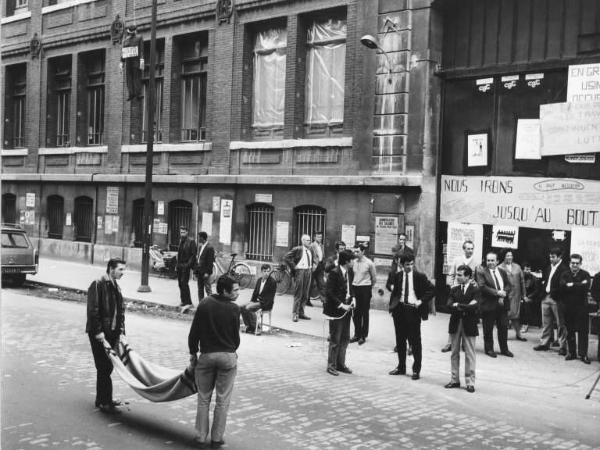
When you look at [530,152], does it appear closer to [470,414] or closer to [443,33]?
[443,33]

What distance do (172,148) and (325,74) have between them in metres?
6.24

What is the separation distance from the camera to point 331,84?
18.7m

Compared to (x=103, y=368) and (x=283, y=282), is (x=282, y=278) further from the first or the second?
(x=103, y=368)

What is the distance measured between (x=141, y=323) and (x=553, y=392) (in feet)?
26.5

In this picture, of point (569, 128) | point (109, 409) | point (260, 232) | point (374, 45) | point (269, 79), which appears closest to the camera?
point (109, 409)

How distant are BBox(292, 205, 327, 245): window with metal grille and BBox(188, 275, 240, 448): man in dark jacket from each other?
11.8 meters

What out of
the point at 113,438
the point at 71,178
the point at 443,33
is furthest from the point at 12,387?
the point at 71,178

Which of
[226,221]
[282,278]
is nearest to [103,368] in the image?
[282,278]

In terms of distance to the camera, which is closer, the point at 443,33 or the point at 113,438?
the point at 113,438

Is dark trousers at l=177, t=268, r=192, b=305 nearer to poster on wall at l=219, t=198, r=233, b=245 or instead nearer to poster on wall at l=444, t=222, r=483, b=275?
poster on wall at l=219, t=198, r=233, b=245

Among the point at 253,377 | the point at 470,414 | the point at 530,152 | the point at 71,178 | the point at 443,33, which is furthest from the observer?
the point at 71,178

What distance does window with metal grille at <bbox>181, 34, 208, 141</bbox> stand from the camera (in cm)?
2231

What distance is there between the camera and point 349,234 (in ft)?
56.9

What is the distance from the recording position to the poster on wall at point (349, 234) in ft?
56.6
